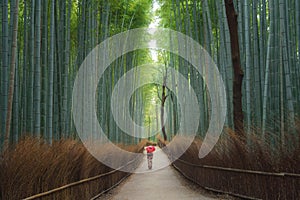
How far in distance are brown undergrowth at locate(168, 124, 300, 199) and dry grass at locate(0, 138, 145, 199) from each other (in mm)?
2017

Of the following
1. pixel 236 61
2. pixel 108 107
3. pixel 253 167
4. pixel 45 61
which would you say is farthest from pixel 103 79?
pixel 253 167

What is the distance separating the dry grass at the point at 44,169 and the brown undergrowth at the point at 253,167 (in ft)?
6.62

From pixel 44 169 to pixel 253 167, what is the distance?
8.62 feet

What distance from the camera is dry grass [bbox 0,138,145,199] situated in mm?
2865

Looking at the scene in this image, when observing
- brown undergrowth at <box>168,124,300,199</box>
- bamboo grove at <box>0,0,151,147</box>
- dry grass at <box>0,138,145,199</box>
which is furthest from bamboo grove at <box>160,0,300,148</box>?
bamboo grove at <box>0,0,151,147</box>

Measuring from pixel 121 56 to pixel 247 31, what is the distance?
25.7ft

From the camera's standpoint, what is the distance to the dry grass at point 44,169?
287 centimetres

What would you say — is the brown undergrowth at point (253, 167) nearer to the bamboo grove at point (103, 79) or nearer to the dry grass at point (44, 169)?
the bamboo grove at point (103, 79)

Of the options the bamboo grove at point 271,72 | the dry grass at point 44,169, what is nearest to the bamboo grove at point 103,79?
the bamboo grove at point 271,72

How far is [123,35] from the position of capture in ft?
40.9

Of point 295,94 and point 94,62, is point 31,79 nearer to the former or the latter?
point 94,62

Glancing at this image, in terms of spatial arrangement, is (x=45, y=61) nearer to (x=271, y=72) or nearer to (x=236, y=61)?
(x=236, y=61)

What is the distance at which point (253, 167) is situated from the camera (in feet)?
15.5

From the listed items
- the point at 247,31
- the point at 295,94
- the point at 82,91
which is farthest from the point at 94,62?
the point at 295,94
